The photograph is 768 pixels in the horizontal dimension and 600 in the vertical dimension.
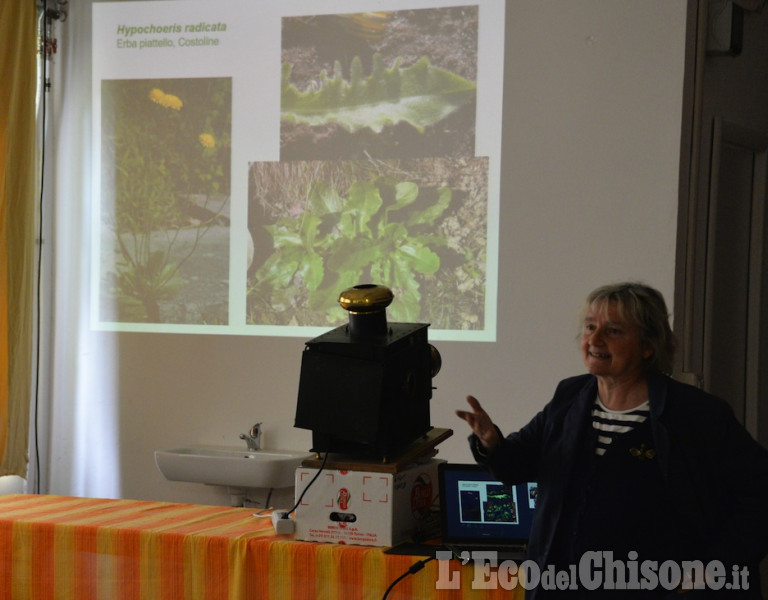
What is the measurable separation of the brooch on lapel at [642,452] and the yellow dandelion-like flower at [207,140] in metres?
2.82

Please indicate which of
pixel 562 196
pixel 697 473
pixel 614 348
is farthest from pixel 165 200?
pixel 697 473

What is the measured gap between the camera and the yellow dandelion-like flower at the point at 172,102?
421 cm

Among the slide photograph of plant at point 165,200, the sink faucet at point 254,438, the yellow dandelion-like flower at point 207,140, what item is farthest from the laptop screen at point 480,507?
the yellow dandelion-like flower at point 207,140

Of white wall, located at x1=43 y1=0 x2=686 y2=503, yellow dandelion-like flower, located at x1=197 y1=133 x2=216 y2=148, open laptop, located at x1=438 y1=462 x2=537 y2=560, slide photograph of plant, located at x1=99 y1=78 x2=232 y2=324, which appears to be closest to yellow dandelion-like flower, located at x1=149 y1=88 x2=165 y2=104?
slide photograph of plant, located at x1=99 y1=78 x2=232 y2=324

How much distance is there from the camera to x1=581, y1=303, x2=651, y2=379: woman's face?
1953mm

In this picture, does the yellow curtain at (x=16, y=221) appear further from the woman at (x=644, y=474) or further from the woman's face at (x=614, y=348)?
the woman's face at (x=614, y=348)

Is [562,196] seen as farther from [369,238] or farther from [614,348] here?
[614,348]

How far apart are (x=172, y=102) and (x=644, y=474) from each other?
10.1ft

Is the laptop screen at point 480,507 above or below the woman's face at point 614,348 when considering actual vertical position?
below

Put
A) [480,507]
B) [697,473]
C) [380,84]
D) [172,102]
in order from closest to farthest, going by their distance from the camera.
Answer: [697,473]
[480,507]
[380,84]
[172,102]

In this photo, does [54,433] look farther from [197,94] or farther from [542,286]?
[542,286]

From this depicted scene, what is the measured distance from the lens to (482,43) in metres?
3.87

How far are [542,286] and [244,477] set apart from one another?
1.51 m

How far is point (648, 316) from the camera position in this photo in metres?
1.97
